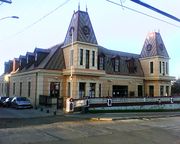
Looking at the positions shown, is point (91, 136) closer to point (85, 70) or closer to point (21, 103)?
point (85, 70)

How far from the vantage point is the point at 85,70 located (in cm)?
3678

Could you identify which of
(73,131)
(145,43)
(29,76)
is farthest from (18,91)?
(73,131)

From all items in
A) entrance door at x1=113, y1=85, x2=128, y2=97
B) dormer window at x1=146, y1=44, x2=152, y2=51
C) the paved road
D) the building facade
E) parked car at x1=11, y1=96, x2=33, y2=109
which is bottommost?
the paved road

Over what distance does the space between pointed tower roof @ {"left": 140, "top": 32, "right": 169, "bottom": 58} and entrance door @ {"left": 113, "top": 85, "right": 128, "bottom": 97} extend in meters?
7.75

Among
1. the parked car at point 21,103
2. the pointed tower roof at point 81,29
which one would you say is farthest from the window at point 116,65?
the parked car at point 21,103

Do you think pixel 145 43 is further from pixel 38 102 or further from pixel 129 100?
pixel 38 102

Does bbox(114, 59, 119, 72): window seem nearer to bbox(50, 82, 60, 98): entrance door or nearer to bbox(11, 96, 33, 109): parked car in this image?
bbox(50, 82, 60, 98): entrance door

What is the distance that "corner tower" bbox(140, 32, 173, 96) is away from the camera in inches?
1839

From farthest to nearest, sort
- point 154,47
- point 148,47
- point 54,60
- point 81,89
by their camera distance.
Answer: point 148,47, point 154,47, point 54,60, point 81,89

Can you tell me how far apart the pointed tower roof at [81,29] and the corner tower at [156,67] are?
13.1 meters

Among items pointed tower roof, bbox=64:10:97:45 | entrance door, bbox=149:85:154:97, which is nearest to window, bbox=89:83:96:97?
pointed tower roof, bbox=64:10:97:45

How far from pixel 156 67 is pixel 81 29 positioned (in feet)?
50.6

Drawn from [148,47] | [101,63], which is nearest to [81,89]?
[101,63]

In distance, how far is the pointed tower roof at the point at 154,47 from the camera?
157 feet
